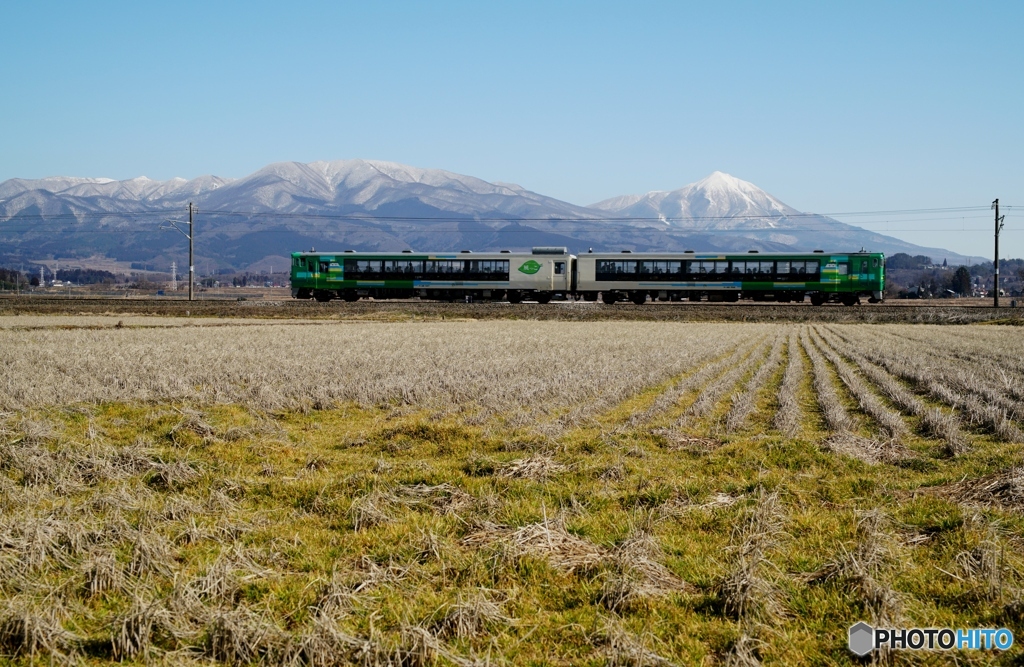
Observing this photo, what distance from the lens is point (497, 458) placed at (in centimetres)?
952

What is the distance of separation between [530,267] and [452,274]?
5981mm

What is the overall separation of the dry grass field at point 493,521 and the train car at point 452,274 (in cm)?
4398

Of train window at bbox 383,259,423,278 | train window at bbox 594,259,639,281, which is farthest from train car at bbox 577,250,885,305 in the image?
train window at bbox 383,259,423,278

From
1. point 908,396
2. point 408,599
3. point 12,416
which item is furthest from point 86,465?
point 908,396

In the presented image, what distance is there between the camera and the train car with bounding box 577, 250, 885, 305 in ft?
180

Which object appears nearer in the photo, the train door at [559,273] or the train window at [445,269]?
the train door at [559,273]

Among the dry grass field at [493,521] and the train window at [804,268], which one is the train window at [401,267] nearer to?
the train window at [804,268]

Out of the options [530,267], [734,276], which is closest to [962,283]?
[734,276]

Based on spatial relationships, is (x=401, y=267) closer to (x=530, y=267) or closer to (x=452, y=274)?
(x=452, y=274)

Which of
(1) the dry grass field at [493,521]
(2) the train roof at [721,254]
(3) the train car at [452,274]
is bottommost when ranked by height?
(1) the dry grass field at [493,521]

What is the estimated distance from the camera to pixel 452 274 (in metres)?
59.4

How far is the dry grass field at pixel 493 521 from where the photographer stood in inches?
196

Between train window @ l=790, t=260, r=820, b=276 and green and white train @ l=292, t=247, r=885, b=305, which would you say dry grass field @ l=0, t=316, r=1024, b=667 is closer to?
train window @ l=790, t=260, r=820, b=276

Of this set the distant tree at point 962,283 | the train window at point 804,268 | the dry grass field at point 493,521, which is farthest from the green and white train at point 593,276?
the distant tree at point 962,283
